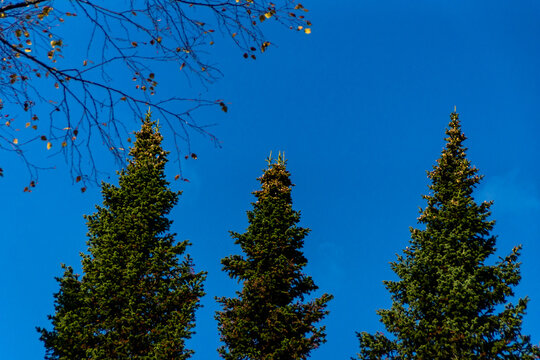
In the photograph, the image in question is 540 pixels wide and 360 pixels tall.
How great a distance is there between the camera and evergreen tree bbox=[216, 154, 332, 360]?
15.6 m

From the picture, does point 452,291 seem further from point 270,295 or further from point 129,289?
point 129,289

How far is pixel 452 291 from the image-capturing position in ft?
46.0

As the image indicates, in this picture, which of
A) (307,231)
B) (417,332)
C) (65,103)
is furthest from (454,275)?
(65,103)

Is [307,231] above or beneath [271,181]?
beneath

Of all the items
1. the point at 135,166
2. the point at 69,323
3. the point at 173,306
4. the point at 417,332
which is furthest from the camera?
the point at 135,166

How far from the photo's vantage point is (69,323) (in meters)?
15.0

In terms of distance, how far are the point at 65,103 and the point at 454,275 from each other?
511 inches

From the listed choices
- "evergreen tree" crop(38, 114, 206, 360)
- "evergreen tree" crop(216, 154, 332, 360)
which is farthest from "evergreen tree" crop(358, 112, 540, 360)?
"evergreen tree" crop(38, 114, 206, 360)

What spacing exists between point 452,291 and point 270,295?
649cm

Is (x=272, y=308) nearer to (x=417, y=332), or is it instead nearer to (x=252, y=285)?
(x=252, y=285)

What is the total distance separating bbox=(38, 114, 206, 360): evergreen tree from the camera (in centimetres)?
1475

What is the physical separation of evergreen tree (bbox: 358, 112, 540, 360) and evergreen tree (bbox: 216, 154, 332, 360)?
2394 millimetres

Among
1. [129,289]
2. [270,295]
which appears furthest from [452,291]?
[129,289]

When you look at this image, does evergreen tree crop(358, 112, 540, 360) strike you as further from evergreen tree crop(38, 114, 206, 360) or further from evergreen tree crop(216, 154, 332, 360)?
evergreen tree crop(38, 114, 206, 360)
